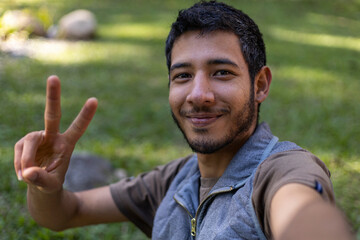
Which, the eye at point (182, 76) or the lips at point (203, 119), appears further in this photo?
the eye at point (182, 76)

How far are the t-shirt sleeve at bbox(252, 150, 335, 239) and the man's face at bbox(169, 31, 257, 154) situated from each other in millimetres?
330

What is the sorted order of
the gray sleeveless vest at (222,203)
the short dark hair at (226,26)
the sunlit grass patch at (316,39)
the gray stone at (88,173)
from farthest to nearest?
the sunlit grass patch at (316,39), the gray stone at (88,173), the short dark hair at (226,26), the gray sleeveless vest at (222,203)

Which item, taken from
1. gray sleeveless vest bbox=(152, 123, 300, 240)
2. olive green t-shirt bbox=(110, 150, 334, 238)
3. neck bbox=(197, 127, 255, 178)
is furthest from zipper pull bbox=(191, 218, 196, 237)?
neck bbox=(197, 127, 255, 178)

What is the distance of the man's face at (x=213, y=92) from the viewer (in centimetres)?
189

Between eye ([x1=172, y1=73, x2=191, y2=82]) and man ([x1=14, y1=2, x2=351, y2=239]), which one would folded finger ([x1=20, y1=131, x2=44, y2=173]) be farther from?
eye ([x1=172, y1=73, x2=191, y2=82])

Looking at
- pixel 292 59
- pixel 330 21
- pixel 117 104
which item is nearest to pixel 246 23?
pixel 117 104

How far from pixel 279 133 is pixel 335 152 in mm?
744

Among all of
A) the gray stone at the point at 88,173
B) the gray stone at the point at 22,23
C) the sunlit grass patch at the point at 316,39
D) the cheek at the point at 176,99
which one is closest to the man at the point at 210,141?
the cheek at the point at 176,99

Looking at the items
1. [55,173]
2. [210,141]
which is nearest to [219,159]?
[210,141]

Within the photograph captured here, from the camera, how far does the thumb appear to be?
176 centimetres

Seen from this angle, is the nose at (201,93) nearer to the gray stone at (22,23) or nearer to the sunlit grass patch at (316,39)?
the gray stone at (22,23)

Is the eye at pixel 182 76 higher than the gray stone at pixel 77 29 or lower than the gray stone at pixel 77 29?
higher

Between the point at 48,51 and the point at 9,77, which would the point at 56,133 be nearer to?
the point at 9,77

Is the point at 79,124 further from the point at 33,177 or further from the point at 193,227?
the point at 193,227
